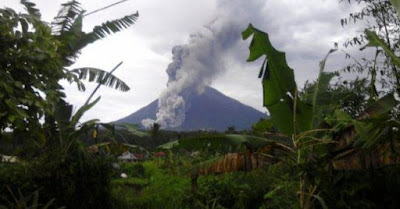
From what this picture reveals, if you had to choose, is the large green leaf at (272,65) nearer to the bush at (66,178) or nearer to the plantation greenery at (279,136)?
the plantation greenery at (279,136)

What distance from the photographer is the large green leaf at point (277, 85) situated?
14.4ft

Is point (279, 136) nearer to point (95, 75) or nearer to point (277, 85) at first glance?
point (277, 85)

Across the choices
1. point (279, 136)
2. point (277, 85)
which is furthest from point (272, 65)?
point (279, 136)

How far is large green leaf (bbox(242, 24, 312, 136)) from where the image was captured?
4395 millimetres

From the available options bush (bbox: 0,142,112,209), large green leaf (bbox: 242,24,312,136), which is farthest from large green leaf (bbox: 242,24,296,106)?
bush (bbox: 0,142,112,209)

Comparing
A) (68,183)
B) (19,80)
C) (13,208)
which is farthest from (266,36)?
(68,183)

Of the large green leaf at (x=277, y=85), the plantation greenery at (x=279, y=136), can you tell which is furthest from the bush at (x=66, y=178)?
the large green leaf at (x=277, y=85)

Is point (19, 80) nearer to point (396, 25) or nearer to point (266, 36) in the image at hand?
point (266, 36)

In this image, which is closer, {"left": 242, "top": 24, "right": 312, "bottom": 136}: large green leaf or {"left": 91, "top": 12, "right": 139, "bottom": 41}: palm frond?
{"left": 242, "top": 24, "right": 312, "bottom": 136}: large green leaf

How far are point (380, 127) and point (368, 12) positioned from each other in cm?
423

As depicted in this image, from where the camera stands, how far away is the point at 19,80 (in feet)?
13.4

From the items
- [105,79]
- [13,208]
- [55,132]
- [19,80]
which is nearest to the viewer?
[19,80]

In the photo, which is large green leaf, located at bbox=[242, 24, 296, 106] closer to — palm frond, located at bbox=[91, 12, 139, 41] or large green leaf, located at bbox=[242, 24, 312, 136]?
large green leaf, located at bbox=[242, 24, 312, 136]

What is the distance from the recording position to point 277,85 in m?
4.48
